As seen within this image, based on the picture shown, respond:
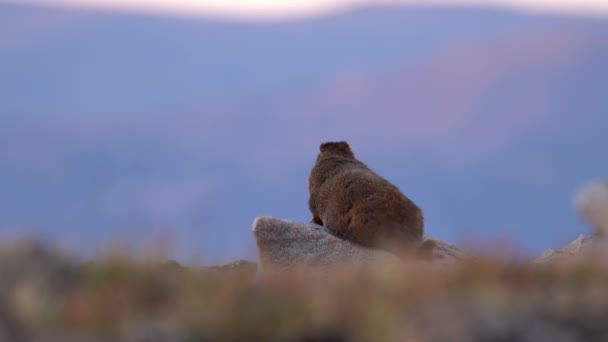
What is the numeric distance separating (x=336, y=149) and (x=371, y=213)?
2859mm

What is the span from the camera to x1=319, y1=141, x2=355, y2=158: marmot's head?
16.7 m

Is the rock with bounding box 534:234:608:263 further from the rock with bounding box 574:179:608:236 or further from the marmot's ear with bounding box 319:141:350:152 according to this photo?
the marmot's ear with bounding box 319:141:350:152

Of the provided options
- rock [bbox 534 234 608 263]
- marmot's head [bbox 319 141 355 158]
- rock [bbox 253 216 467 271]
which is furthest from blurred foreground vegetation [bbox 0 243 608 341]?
marmot's head [bbox 319 141 355 158]

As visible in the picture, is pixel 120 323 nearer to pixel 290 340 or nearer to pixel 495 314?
pixel 290 340

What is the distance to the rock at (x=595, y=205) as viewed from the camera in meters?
17.2

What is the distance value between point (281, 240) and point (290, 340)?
323 inches

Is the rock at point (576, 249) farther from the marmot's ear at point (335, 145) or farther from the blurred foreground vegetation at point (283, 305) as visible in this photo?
the blurred foreground vegetation at point (283, 305)

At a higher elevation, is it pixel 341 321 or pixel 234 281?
pixel 234 281

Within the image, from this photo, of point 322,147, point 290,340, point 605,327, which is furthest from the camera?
point 322,147

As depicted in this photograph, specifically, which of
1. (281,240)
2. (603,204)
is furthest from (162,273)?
(603,204)

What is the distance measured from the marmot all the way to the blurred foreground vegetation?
18.9 feet

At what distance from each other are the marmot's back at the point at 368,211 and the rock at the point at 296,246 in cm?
25

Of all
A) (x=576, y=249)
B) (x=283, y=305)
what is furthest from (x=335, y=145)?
(x=283, y=305)

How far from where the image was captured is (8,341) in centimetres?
680
